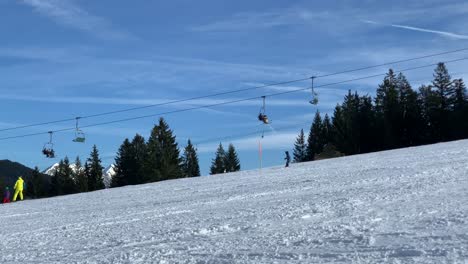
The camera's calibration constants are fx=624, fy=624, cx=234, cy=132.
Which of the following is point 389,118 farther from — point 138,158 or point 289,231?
point 289,231

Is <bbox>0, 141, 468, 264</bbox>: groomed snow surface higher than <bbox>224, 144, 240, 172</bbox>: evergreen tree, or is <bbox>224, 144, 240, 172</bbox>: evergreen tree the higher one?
<bbox>224, 144, 240, 172</bbox>: evergreen tree

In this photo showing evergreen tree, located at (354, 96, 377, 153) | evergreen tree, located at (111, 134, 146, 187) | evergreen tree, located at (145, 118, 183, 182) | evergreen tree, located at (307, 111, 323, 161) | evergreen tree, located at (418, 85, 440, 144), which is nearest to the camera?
evergreen tree, located at (418, 85, 440, 144)

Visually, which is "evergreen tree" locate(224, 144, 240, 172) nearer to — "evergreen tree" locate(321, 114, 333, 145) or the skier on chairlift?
"evergreen tree" locate(321, 114, 333, 145)

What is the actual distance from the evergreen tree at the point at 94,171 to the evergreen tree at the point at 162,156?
→ 678 inches

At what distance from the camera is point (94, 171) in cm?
11831

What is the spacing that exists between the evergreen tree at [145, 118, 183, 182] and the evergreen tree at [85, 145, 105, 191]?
56.5ft

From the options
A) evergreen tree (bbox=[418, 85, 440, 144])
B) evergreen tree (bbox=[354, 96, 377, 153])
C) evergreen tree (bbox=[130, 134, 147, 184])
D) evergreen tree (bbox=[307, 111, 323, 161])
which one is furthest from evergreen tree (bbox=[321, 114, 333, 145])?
evergreen tree (bbox=[130, 134, 147, 184])

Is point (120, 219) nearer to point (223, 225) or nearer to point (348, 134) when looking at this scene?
point (223, 225)

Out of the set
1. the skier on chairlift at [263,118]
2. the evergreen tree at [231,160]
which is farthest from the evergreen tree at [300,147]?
the skier on chairlift at [263,118]

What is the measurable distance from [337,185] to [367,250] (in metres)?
9.77

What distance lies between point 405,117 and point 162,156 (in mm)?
38849

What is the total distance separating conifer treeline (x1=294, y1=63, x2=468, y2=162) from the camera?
75.4 metres

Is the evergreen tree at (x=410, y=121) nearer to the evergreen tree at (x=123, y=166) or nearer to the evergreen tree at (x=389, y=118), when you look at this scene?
the evergreen tree at (x=389, y=118)

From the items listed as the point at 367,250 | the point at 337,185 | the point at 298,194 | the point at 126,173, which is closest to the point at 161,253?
the point at 367,250
